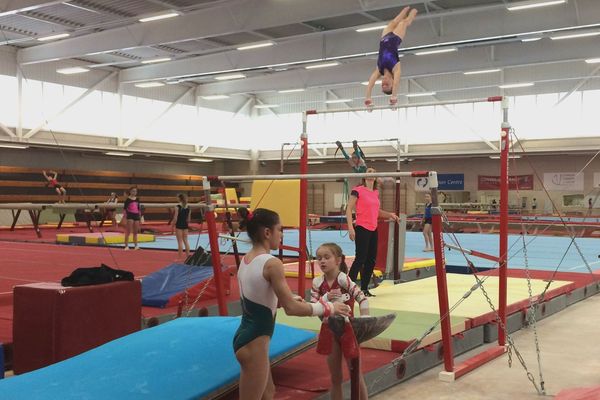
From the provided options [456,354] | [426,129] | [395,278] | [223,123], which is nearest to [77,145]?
[223,123]

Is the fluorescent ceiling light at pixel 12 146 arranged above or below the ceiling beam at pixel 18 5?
below

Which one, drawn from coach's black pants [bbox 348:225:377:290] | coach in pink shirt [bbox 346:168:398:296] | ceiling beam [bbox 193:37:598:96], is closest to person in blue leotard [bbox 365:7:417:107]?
coach in pink shirt [bbox 346:168:398:296]

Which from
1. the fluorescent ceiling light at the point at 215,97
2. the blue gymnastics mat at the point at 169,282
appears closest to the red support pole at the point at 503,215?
the blue gymnastics mat at the point at 169,282

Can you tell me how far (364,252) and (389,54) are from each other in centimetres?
254

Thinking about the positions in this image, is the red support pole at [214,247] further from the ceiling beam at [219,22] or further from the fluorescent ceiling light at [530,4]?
the fluorescent ceiling light at [530,4]

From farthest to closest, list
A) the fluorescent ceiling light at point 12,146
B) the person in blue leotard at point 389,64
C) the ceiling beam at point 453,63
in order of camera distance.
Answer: the fluorescent ceiling light at point 12,146 → the ceiling beam at point 453,63 → the person in blue leotard at point 389,64

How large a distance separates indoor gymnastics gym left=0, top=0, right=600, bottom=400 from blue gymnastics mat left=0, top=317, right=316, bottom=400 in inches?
0.8

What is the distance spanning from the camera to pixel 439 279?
17.4 feet

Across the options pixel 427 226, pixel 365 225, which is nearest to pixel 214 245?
pixel 365 225

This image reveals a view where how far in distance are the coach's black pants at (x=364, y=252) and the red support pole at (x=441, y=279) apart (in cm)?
200

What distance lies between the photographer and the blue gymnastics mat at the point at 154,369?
3920mm

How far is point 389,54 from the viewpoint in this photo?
26.2 ft

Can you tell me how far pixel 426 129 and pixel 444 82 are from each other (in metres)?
2.44

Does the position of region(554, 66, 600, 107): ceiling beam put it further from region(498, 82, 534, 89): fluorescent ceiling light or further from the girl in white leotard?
the girl in white leotard
